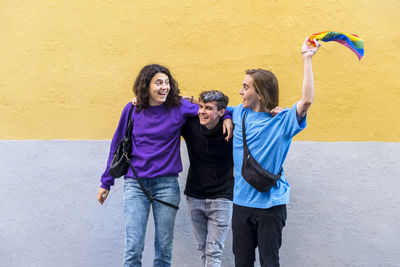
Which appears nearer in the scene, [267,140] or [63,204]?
[267,140]

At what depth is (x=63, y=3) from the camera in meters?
4.61

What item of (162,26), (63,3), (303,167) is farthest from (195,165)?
(63,3)

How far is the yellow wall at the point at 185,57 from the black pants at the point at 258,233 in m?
1.34

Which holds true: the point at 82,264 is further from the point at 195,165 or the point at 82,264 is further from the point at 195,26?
the point at 195,26

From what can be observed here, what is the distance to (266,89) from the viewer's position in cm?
346

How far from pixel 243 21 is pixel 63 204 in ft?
7.92

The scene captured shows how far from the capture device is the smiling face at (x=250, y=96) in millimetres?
3479

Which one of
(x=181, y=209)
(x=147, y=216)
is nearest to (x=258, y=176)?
(x=147, y=216)

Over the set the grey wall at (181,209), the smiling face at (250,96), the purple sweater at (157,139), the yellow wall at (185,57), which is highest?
the yellow wall at (185,57)

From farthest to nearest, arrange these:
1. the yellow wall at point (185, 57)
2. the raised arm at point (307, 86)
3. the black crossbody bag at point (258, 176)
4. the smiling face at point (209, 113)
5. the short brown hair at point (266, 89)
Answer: the yellow wall at point (185, 57)
the smiling face at point (209, 113)
the short brown hair at point (266, 89)
the black crossbody bag at point (258, 176)
the raised arm at point (307, 86)

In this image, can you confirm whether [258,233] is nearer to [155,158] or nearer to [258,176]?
[258,176]

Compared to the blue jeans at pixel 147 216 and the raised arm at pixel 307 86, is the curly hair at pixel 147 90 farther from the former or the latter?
the raised arm at pixel 307 86

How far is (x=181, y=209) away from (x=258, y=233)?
1.36 meters

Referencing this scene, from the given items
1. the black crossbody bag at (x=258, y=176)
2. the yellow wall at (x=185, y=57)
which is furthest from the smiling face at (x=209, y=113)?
the yellow wall at (x=185, y=57)
